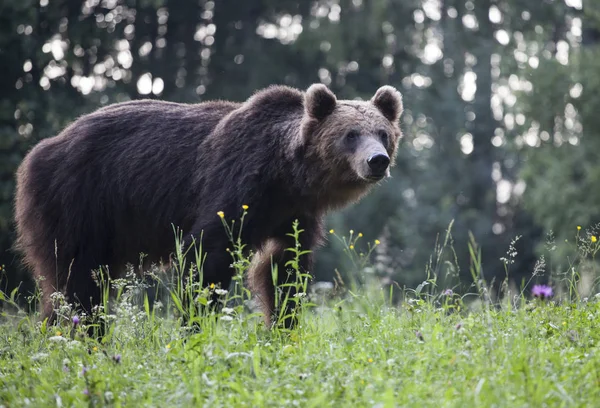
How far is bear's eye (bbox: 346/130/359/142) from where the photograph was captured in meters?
7.51

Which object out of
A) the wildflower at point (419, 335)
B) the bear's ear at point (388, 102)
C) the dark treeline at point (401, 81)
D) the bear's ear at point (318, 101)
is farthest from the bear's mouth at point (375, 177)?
the dark treeline at point (401, 81)

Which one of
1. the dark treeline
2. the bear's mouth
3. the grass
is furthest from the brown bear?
the dark treeline

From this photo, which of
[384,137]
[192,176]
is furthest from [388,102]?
[192,176]

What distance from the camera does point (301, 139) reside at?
7.45 m

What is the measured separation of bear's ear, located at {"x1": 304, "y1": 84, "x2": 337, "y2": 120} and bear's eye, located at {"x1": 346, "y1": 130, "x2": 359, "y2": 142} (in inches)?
A: 12.4

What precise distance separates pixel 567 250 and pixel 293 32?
9.05 m

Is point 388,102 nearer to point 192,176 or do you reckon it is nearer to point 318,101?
point 318,101

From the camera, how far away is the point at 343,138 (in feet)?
24.7

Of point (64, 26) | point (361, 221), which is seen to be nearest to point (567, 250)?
point (361, 221)

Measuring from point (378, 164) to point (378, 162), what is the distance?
0.8 inches

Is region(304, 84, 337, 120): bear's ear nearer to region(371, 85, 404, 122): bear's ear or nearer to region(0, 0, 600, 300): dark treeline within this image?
region(371, 85, 404, 122): bear's ear

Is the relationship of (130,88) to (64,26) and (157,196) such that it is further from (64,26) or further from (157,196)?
(157,196)

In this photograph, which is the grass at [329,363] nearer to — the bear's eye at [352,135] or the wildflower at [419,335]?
the wildflower at [419,335]

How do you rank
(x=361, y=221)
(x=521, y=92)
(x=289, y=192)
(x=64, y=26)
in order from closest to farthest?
(x=289, y=192), (x=64, y=26), (x=521, y=92), (x=361, y=221)
